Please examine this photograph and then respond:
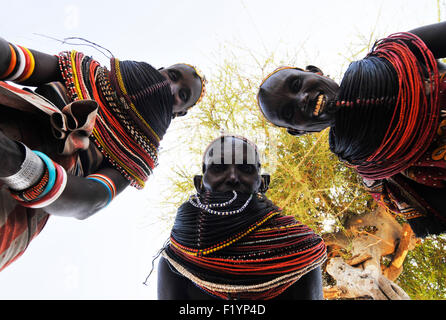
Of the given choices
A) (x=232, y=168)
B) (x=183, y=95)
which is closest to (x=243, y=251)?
(x=232, y=168)

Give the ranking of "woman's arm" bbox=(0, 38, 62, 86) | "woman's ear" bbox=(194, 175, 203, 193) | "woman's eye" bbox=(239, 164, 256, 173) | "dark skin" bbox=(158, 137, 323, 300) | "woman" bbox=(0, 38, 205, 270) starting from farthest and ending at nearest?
"woman's ear" bbox=(194, 175, 203, 193), "woman's eye" bbox=(239, 164, 256, 173), "dark skin" bbox=(158, 137, 323, 300), "woman's arm" bbox=(0, 38, 62, 86), "woman" bbox=(0, 38, 205, 270)

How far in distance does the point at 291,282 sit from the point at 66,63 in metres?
1.60

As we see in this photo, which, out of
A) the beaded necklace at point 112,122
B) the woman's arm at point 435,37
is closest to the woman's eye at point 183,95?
the beaded necklace at point 112,122

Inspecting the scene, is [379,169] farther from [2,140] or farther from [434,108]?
[2,140]

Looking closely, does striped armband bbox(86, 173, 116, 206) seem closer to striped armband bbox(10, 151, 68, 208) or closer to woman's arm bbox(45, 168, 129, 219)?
woman's arm bbox(45, 168, 129, 219)

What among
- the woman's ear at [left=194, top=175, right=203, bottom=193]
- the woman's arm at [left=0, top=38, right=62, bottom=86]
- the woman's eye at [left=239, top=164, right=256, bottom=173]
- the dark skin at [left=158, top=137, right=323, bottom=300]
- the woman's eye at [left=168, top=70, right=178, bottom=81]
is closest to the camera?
the woman's arm at [left=0, top=38, right=62, bottom=86]

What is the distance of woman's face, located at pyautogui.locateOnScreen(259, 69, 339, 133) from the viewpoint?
149 centimetres

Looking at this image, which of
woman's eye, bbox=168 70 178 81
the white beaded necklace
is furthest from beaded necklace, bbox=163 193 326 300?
woman's eye, bbox=168 70 178 81

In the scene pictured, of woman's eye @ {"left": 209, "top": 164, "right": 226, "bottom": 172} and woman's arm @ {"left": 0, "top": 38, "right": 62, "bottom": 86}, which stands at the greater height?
woman's arm @ {"left": 0, "top": 38, "right": 62, "bottom": 86}

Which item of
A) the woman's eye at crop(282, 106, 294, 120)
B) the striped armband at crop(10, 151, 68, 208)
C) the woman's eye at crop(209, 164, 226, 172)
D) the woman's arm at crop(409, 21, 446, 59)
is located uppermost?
the woman's arm at crop(409, 21, 446, 59)

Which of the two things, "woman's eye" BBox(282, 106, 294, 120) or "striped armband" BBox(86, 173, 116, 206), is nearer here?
"striped armband" BBox(86, 173, 116, 206)

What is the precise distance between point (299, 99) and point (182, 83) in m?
0.82

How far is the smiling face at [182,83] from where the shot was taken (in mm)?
1915

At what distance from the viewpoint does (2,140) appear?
0.87 metres
